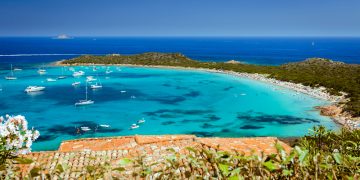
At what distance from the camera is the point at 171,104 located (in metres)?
41.6

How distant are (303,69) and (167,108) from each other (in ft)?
131

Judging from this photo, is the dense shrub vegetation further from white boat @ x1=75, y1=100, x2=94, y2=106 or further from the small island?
white boat @ x1=75, y1=100, x2=94, y2=106

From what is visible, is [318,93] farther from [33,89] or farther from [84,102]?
[33,89]

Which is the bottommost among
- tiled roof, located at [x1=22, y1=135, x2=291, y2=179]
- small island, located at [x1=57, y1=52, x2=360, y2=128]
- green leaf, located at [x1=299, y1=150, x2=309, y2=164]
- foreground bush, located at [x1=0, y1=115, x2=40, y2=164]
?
small island, located at [x1=57, y1=52, x2=360, y2=128]

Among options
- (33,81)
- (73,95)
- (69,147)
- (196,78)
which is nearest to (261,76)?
(196,78)

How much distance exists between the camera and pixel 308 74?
6131cm

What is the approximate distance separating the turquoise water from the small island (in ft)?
8.22

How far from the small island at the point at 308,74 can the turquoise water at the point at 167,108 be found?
251 centimetres

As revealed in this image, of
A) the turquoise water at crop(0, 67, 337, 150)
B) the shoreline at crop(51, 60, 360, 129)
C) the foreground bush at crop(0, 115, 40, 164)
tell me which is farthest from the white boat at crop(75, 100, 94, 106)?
the foreground bush at crop(0, 115, 40, 164)

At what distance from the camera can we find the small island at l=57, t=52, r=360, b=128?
35594mm

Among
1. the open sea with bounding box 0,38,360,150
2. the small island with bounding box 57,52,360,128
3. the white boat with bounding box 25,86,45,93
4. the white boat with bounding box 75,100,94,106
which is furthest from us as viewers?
the white boat with bounding box 25,86,45,93

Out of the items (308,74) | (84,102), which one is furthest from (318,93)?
(84,102)

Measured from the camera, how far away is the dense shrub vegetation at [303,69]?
45406 mm

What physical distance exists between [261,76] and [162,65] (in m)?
28.1
